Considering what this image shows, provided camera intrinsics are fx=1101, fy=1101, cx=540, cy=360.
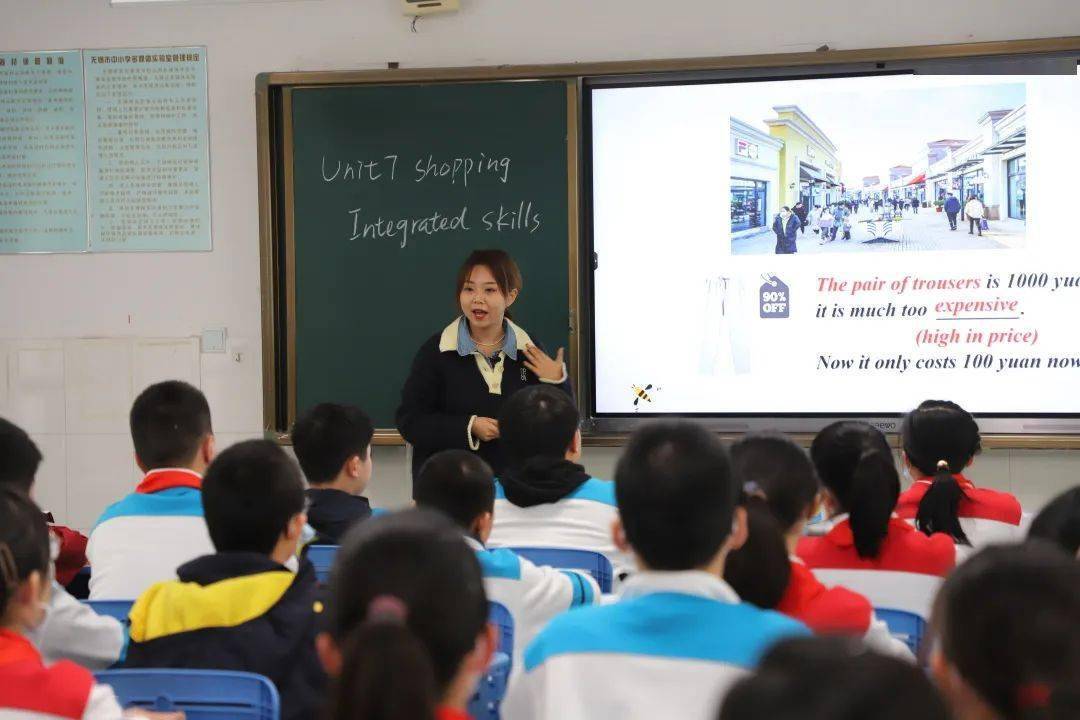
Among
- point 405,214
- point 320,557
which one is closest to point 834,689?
point 320,557

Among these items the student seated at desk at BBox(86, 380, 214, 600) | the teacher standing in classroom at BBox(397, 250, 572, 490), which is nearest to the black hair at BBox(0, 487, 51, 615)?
the student seated at desk at BBox(86, 380, 214, 600)

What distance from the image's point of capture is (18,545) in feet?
5.44

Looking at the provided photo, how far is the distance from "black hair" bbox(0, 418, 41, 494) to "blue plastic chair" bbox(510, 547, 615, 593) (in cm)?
131

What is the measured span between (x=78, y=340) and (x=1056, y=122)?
415 centimetres

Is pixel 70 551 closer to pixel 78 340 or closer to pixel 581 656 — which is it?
pixel 581 656

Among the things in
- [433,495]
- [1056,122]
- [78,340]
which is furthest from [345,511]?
[1056,122]

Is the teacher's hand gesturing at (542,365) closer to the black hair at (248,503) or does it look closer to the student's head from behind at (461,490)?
the student's head from behind at (461,490)

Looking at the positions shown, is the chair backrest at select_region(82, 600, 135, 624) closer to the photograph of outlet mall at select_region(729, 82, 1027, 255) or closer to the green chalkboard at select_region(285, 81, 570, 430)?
Result: the green chalkboard at select_region(285, 81, 570, 430)

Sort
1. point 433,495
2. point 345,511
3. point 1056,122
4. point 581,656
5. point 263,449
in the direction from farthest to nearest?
point 1056,122 < point 345,511 < point 433,495 < point 263,449 < point 581,656

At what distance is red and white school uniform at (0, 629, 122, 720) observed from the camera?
144 cm

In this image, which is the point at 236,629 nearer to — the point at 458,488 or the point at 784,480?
the point at 458,488

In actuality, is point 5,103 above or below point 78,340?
above

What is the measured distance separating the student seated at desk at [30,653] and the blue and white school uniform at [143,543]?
0.65 meters

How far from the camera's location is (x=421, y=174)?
4.61 metres
